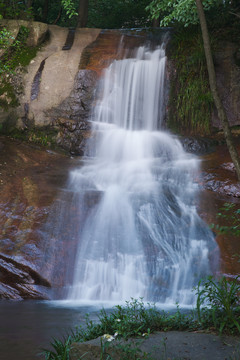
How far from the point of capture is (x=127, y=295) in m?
6.34

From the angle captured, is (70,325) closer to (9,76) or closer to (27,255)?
(27,255)

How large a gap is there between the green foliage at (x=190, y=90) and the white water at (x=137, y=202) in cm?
44

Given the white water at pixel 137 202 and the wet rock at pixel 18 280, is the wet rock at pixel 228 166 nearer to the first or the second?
the white water at pixel 137 202

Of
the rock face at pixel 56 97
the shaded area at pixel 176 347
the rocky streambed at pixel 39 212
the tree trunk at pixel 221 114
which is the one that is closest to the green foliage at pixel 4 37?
the rock face at pixel 56 97

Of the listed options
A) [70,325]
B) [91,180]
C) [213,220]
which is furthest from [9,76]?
[70,325]

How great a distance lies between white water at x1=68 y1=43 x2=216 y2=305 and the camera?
654 cm

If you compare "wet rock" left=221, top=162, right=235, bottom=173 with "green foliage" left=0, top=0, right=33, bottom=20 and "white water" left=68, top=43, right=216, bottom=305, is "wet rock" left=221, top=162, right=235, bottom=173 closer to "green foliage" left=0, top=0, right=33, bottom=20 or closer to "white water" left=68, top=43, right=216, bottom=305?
"white water" left=68, top=43, right=216, bottom=305

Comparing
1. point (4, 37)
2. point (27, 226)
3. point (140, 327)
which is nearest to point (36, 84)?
point (4, 37)

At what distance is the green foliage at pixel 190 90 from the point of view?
1177 centimetres

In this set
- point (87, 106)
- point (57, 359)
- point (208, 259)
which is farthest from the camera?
point (87, 106)

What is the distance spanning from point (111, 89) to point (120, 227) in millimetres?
6158

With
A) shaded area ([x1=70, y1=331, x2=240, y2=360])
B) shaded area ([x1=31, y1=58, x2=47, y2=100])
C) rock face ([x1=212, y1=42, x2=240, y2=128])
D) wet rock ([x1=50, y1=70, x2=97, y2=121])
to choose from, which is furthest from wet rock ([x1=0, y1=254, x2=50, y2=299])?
rock face ([x1=212, y1=42, x2=240, y2=128])

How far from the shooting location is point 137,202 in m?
8.23

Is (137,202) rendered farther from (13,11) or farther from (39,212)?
(13,11)
